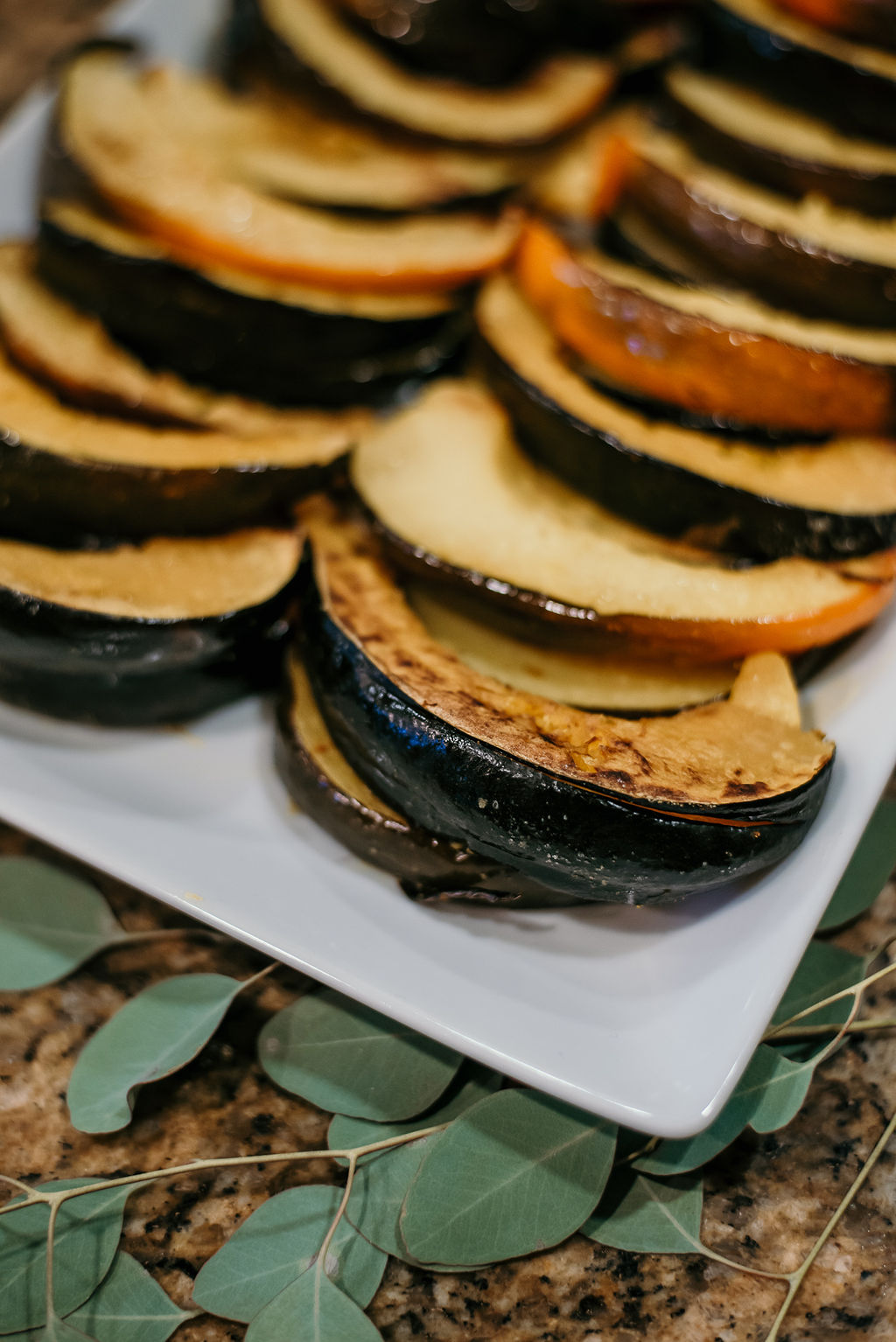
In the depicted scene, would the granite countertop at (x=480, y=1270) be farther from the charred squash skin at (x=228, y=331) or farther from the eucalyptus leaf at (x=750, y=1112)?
the charred squash skin at (x=228, y=331)

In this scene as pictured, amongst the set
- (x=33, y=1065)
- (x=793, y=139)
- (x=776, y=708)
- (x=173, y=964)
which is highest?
(x=793, y=139)

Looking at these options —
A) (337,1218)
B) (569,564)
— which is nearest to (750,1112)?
(337,1218)

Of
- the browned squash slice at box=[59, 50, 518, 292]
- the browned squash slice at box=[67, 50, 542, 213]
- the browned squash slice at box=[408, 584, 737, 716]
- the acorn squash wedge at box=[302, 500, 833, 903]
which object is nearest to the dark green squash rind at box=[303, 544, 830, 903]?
the acorn squash wedge at box=[302, 500, 833, 903]

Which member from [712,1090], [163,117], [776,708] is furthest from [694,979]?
[163,117]

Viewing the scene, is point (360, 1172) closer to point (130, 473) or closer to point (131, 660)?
point (131, 660)

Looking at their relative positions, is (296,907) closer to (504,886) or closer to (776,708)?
(504,886)
